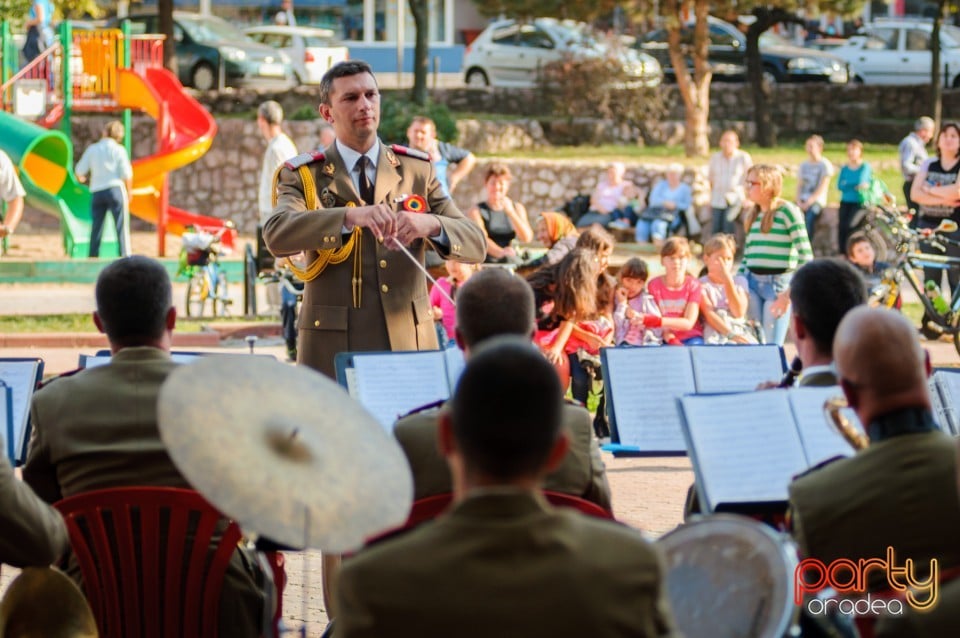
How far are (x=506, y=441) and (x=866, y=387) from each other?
1200mm

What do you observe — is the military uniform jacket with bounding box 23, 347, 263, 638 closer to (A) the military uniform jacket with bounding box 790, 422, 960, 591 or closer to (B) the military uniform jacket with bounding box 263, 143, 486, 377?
(A) the military uniform jacket with bounding box 790, 422, 960, 591

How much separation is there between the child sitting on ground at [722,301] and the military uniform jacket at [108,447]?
247 inches

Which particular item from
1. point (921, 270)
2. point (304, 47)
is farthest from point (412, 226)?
point (304, 47)

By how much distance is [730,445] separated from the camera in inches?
163

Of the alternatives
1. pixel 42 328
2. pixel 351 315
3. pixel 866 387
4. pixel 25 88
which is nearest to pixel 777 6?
pixel 25 88

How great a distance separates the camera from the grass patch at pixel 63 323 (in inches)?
572

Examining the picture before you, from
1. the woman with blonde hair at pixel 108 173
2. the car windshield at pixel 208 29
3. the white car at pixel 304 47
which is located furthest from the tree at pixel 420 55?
the woman with blonde hair at pixel 108 173

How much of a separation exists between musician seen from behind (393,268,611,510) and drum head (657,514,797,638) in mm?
832

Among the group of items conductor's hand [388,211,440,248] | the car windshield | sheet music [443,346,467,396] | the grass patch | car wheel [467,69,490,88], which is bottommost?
the grass patch

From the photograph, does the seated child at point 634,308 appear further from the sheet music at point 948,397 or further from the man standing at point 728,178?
the man standing at point 728,178

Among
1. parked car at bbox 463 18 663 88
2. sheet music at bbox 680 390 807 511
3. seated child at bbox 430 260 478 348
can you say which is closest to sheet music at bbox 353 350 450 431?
sheet music at bbox 680 390 807 511

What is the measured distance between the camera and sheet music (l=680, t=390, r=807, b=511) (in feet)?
13.4

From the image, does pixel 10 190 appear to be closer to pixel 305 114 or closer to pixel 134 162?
pixel 134 162

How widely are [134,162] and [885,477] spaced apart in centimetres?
1931
